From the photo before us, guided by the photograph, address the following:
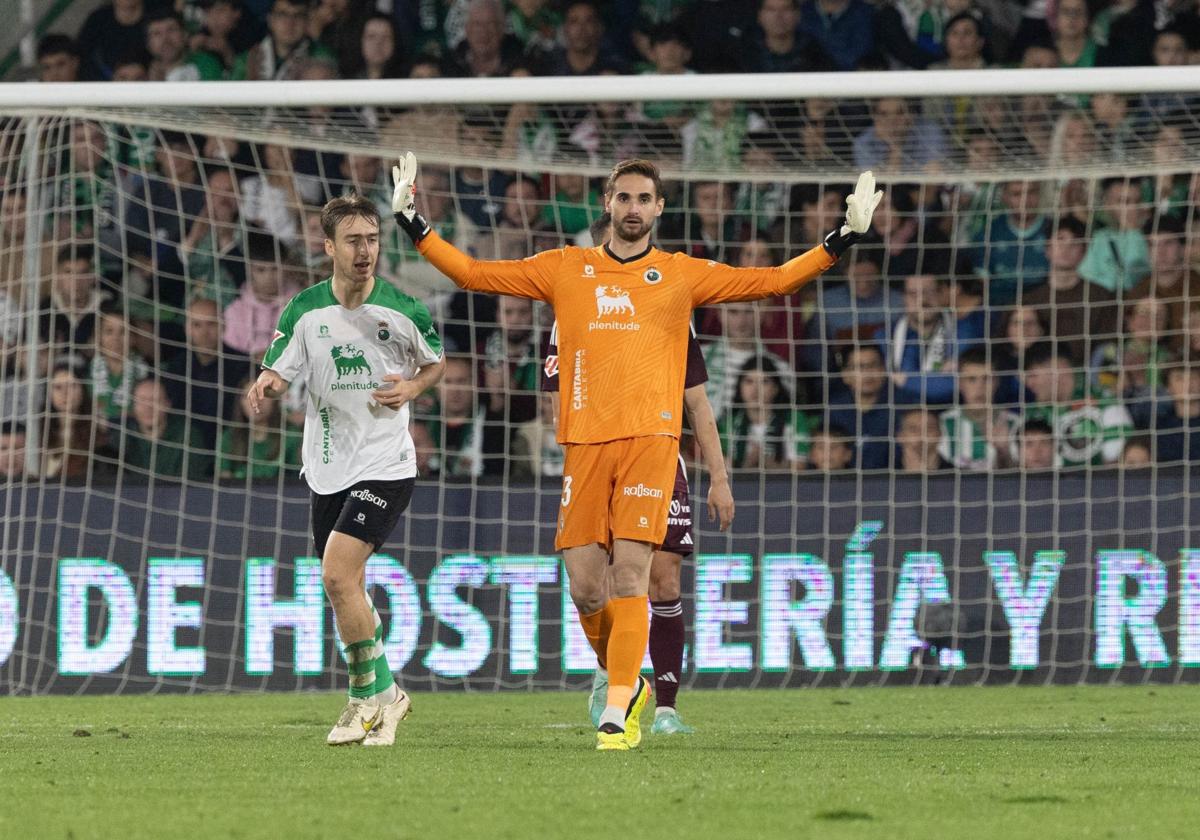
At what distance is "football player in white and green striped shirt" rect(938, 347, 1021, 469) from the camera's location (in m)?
11.6

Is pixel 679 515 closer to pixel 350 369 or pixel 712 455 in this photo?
pixel 712 455

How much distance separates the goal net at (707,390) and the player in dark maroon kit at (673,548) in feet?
10.3

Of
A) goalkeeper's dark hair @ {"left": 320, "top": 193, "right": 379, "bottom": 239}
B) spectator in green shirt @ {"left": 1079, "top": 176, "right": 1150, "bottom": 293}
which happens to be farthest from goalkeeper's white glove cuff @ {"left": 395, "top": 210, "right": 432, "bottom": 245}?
spectator in green shirt @ {"left": 1079, "top": 176, "right": 1150, "bottom": 293}

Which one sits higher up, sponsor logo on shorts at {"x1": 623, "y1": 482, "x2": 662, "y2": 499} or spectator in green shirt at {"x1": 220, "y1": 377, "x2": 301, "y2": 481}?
spectator in green shirt at {"x1": 220, "y1": 377, "x2": 301, "y2": 481}

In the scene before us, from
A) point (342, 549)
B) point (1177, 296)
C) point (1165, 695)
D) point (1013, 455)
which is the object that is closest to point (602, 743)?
point (342, 549)

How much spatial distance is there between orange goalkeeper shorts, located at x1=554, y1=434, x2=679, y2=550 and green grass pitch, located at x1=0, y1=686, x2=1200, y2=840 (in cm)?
74

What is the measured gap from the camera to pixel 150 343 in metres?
12.0

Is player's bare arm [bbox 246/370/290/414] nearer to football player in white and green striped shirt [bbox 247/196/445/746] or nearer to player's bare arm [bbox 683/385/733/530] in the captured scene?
football player in white and green striped shirt [bbox 247/196/445/746]

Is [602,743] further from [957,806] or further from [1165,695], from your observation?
[1165,695]

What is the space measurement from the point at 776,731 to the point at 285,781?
9.11 feet

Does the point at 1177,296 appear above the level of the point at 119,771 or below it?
above

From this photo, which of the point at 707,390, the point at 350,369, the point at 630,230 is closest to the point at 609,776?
the point at 630,230

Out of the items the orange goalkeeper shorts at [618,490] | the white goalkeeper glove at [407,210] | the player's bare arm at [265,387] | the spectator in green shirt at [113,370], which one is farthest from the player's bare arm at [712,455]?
the spectator in green shirt at [113,370]

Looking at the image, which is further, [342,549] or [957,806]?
[342,549]
